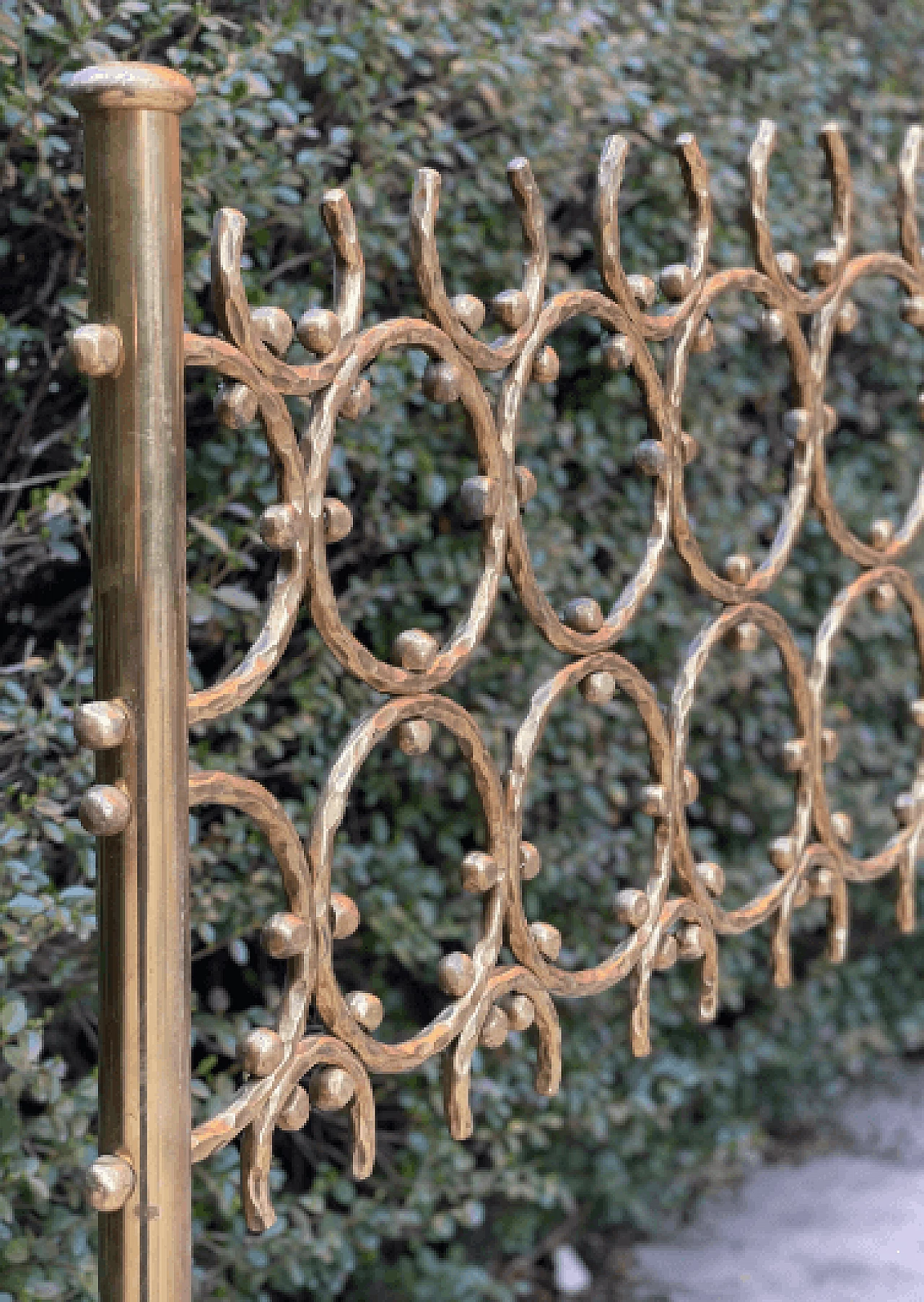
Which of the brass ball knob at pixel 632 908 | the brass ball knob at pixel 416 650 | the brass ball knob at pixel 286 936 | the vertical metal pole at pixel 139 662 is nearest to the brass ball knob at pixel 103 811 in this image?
the vertical metal pole at pixel 139 662

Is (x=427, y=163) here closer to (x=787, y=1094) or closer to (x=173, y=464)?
(x=173, y=464)

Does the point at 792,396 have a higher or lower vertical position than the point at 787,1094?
higher

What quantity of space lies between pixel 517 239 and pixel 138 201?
1.30 m

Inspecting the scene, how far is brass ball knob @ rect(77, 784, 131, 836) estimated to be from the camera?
825mm

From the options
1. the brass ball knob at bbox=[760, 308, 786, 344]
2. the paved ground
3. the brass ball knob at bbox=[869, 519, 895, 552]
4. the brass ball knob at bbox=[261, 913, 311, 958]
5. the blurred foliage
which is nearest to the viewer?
the brass ball knob at bbox=[261, 913, 311, 958]

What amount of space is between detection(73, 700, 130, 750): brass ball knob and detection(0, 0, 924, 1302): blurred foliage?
0.65 meters

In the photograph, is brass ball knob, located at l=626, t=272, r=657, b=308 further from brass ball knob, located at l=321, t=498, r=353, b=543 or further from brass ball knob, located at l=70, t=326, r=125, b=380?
brass ball knob, located at l=70, t=326, r=125, b=380

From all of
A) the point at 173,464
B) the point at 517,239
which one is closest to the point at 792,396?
the point at 173,464

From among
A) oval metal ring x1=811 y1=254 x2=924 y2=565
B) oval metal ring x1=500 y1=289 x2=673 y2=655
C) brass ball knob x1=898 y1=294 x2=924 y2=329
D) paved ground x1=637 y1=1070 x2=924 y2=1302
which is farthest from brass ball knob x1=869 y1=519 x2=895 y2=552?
paved ground x1=637 y1=1070 x2=924 y2=1302

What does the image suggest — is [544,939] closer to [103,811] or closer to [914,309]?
[103,811]

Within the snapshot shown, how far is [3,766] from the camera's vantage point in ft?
5.40

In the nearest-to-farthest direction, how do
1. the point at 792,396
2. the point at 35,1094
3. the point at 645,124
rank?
the point at 792,396 < the point at 35,1094 < the point at 645,124

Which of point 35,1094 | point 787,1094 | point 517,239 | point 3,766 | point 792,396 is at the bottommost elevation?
point 787,1094

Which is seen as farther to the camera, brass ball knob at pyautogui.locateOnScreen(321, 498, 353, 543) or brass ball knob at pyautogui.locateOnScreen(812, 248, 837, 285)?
brass ball knob at pyautogui.locateOnScreen(812, 248, 837, 285)
